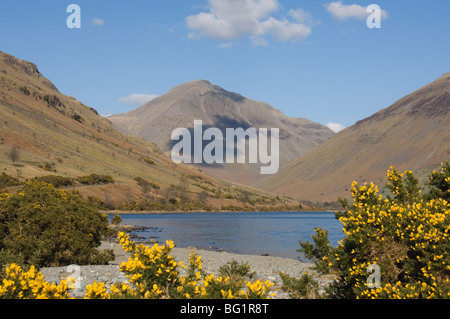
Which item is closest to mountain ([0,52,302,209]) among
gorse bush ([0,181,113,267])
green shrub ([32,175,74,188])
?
green shrub ([32,175,74,188])

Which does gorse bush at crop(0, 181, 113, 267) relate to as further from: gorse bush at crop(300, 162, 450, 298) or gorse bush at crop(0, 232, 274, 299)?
gorse bush at crop(300, 162, 450, 298)

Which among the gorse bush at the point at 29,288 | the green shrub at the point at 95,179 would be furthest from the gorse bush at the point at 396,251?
the green shrub at the point at 95,179

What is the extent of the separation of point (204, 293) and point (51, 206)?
618 inches

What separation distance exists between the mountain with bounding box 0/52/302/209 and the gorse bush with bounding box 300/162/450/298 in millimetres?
84898

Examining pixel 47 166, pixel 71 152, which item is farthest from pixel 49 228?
pixel 71 152

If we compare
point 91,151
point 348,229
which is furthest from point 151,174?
point 348,229

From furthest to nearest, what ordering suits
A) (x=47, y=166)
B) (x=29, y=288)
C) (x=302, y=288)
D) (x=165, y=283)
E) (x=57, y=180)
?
(x=47, y=166), (x=57, y=180), (x=302, y=288), (x=165, y=283), (x=29, y=288)

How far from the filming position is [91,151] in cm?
13550

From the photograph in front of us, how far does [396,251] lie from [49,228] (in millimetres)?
16303

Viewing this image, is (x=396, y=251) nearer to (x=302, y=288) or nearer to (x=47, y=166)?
(x=302, y=288)

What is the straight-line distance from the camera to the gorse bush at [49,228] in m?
18.3

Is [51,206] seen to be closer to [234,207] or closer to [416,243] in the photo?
[416,243]

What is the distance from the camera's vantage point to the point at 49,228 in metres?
19.2

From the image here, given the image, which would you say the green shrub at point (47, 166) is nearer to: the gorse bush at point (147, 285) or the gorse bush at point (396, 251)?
the gorse bush at point (147, 285)
